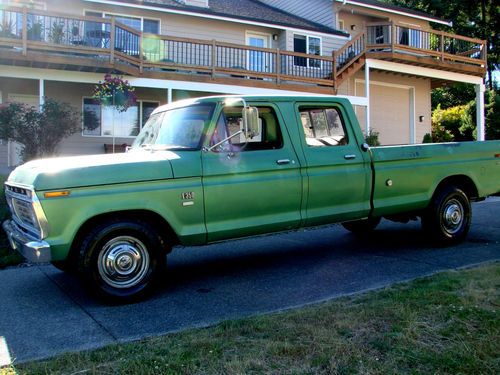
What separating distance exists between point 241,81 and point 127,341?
42.6ft

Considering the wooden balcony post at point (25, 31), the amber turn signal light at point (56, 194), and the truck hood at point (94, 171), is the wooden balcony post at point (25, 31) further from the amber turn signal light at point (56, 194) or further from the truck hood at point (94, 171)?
the amber turn signal light at point (56, 194)

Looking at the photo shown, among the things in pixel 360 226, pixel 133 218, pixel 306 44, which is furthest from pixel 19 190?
pixel 306 44

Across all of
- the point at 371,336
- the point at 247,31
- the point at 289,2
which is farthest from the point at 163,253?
the point at 289,2

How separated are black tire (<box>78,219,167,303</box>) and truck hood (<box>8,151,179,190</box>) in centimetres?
45

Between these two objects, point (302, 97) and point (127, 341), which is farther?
point (302, 97)

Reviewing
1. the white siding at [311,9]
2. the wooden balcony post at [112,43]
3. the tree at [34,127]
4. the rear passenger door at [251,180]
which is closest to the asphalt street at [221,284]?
the rear passenger door at [251,180]

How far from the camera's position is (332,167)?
18.8 ft

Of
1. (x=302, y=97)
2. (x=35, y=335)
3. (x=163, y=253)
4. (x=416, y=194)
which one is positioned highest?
(x=302, y=97)

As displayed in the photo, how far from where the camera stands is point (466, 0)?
3512 centimetres

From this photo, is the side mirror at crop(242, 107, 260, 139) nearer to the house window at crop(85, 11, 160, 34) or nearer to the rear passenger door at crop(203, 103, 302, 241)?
the rear passenger door at crop(203, 103, 302, 241)

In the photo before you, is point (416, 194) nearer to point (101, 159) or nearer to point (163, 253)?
point (163, 253)

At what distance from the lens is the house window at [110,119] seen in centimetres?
1567

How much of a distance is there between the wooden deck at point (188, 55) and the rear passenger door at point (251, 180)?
926 cm

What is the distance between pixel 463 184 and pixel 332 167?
2558 millimetres
